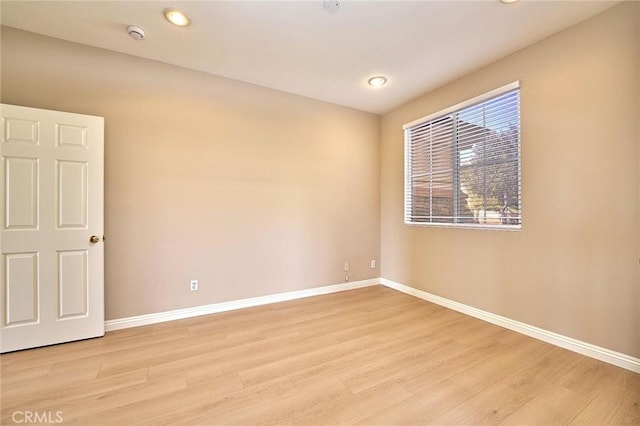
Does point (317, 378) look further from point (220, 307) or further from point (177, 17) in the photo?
point (177, 17)

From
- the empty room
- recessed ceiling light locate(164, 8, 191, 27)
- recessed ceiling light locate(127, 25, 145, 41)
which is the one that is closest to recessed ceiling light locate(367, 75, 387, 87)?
the empty room

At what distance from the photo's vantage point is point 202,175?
9.86ft

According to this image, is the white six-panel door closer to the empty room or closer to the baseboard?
the empty room

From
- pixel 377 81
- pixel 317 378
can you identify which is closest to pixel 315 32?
pixel 377 81

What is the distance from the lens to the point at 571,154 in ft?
7.36

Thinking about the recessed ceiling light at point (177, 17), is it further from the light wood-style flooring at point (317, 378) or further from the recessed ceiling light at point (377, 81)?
the light wood-style flooring at point (317, 378)

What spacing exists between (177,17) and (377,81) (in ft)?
7.15

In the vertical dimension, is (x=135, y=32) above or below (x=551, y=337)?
above

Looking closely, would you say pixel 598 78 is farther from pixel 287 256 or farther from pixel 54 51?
pixel 54 51

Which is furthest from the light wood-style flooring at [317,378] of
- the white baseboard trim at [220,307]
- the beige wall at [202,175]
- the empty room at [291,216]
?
the beige wall at [202,175]

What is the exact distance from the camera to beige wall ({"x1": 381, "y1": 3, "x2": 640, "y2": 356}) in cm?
196

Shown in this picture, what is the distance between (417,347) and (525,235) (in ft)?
5.01

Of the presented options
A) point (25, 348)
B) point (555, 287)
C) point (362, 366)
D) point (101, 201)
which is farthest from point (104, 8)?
point (555, 287)

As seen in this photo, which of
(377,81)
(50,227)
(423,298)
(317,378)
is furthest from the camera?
(423,298)
